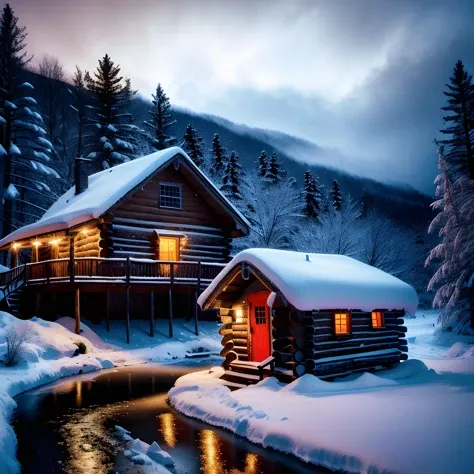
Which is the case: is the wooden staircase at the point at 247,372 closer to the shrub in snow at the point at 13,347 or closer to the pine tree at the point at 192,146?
the shrub in snow at the point at 13,347

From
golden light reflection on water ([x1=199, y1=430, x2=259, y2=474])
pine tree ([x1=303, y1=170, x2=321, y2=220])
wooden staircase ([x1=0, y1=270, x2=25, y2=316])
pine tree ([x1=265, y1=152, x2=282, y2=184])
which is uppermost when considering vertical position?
pine tree ([x1=265, y1=152, x2=282, y2=184])

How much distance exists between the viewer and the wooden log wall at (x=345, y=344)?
47.4ft

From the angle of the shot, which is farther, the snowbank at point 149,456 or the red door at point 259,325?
the red door at point 259,325

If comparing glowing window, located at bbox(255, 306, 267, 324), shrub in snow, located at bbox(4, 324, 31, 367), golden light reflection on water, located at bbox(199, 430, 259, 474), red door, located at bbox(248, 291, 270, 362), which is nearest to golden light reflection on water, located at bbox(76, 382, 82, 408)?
shrub in snow, located at bbox(4, 324, 31, 367)

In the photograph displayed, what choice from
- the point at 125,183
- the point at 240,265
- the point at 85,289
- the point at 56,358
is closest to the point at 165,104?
the point at 125,183

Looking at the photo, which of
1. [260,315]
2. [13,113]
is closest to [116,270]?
[260,315]

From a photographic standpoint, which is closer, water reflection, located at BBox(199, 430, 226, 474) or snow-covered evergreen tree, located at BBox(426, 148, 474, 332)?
water reflection, located at BBox(199, 430, 226, 474)

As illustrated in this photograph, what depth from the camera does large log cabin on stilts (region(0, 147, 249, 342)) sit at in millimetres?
25484

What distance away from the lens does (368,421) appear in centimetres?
951

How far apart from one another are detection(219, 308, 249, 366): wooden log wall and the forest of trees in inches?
522

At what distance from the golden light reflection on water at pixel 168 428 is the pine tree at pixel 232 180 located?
3797 cm

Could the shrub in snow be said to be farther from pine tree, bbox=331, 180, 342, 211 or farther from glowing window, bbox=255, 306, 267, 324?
pine tree, bbox=331, 180, 342, 211

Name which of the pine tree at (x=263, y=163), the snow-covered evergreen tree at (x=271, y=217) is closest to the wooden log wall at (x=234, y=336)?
the snow-covered evergreen tree at (x=271, y=217)

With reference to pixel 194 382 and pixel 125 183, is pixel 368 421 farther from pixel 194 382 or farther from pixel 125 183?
pixel 125 183
